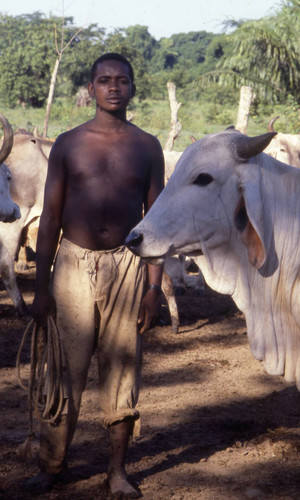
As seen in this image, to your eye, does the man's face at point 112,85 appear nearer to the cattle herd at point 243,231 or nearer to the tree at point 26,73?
the cattle herd at point 243,231

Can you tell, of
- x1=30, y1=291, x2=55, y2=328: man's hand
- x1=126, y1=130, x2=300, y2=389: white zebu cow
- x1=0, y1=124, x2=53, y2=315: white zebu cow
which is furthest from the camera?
x1=0, y1=124, x2=53, y2=315: white zebu cow

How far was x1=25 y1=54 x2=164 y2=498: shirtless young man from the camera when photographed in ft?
9.08

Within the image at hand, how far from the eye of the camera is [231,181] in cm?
242

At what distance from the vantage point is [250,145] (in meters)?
2.35

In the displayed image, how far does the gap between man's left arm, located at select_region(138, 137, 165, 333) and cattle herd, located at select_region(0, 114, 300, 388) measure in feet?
1.16

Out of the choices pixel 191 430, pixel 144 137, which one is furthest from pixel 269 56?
pixel 144 137

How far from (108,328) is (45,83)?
29961 millimetres

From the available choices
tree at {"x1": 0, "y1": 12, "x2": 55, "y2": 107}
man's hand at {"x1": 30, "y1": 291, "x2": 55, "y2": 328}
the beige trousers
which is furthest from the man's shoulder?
tree at {"x1": 0, "y1": 12, "x2": 55, "y2": 107}

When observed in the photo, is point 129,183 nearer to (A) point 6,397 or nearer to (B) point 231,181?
(B) point 231,181

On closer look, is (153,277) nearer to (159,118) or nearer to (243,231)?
(243,231)

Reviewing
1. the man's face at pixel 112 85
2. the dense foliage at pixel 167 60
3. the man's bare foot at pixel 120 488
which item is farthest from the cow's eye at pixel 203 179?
the dense foliage at pixel 167 60

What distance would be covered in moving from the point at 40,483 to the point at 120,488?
337mm

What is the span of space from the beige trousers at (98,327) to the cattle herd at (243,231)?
1.37 feet

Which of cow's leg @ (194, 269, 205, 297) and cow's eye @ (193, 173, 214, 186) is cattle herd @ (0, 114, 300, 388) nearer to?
cow's eye @ (193, 173, 214, 186)
